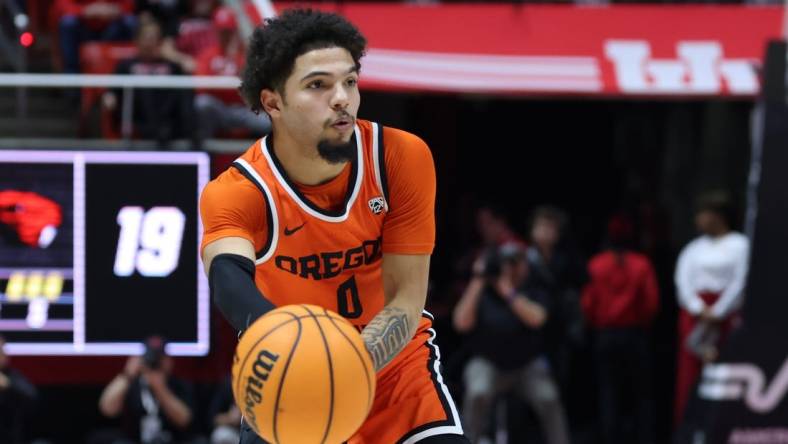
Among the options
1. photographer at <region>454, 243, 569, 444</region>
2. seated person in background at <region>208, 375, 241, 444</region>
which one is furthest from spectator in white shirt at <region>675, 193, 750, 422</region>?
seated person in background at <region>208, 375, 241, 444</region>

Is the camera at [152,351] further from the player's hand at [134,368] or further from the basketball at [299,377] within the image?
the basketball at [299,377]

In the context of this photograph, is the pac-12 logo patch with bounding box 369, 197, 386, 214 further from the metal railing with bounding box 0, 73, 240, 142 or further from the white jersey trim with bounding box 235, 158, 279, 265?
the metal railing with bounding box 0, 73, 240, 142

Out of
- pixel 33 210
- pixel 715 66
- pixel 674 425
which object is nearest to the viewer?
pixel 33 210

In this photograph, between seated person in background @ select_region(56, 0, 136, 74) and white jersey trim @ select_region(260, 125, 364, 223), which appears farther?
seated person in background @ select_region(56, 0, 136, 74)

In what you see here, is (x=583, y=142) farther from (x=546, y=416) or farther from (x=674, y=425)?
(x=546, y=416)

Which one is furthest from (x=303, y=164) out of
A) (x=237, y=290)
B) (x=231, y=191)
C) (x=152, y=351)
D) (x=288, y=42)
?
(x=152, y=351)

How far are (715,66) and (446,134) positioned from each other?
3568 mm

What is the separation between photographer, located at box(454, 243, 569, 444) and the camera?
996 cm

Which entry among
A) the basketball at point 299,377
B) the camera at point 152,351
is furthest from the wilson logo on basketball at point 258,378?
the camera at point 152,351

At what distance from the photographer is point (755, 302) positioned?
30.4 feet

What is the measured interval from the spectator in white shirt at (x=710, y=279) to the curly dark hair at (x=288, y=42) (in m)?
6.24

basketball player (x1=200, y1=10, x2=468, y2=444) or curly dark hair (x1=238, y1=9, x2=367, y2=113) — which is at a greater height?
curly dark hair (x1=238, y1=9, x2=367, y2=113)

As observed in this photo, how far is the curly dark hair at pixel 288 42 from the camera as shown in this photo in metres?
4.56

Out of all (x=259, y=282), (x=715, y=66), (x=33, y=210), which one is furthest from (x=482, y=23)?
(x=259, y=282)
